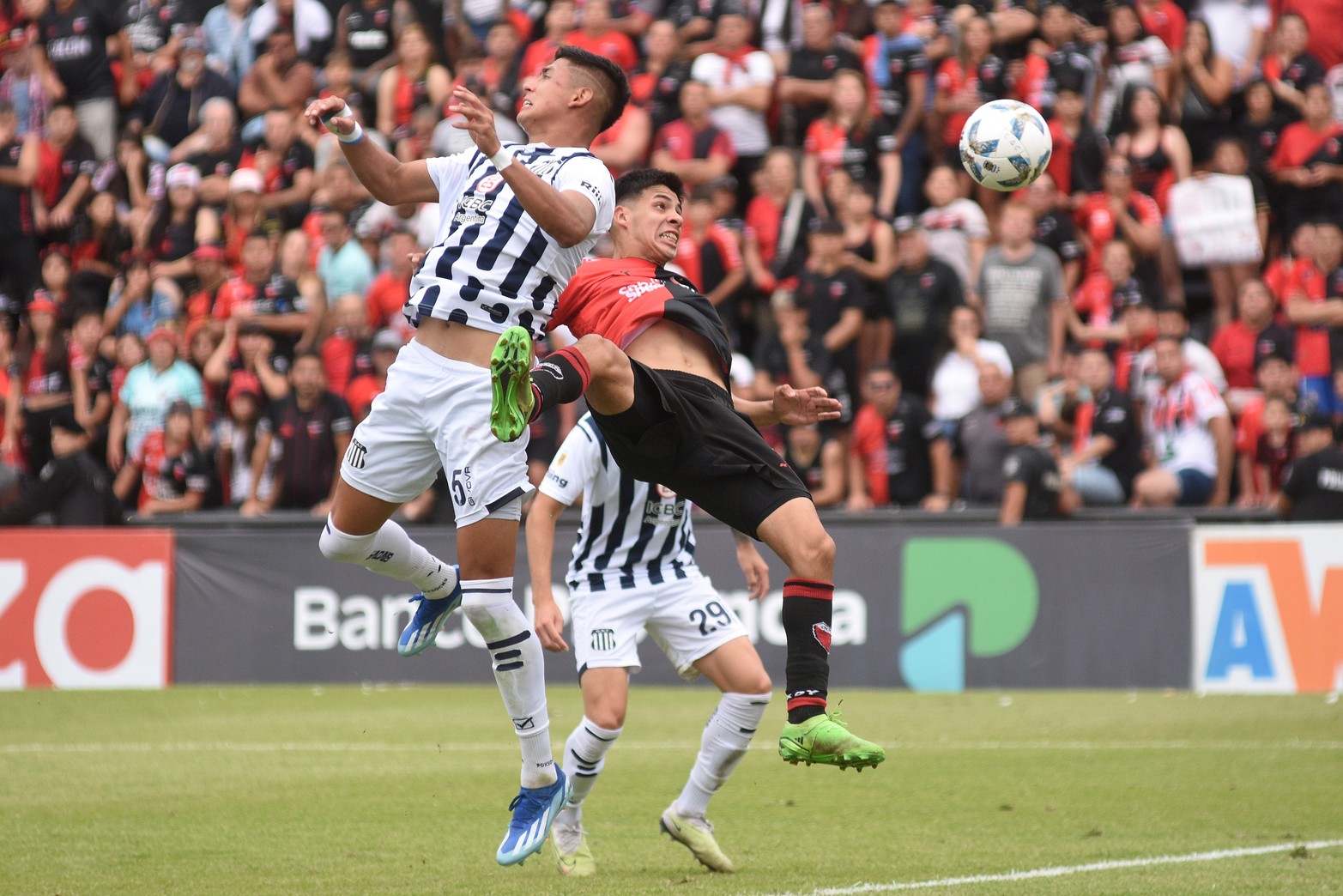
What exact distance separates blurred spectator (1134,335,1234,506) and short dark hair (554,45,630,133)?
7.85 meters

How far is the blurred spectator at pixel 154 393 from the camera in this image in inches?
613

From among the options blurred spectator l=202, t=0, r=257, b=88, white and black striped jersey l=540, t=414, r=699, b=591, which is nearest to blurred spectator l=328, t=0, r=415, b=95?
blurred spectator l=202, t=0, r=257, b=88

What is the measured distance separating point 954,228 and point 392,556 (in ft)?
31.2

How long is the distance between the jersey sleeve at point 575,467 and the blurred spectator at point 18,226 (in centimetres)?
1244

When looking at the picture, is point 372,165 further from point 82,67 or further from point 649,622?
point 82,67

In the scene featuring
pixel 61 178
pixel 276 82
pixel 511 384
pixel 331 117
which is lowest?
pixel 511 384

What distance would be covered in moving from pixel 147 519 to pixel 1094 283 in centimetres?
871

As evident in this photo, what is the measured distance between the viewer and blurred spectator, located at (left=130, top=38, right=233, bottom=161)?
18.4 meters

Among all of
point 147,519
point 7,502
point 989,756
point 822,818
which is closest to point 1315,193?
point 989,756

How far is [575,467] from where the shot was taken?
7508 mm

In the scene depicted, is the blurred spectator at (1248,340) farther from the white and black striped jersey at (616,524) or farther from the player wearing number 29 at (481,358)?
the player wearing number 29 at (481,358)

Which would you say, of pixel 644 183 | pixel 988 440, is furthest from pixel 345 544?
pixel 988 440

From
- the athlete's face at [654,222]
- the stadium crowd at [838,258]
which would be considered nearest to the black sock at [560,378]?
the athlete's face at [654,222]

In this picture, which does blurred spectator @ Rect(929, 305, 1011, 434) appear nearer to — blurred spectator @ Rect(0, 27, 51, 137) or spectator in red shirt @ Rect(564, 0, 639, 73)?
spectator in red shirt @ Rect(564, 0, 639, 73)
